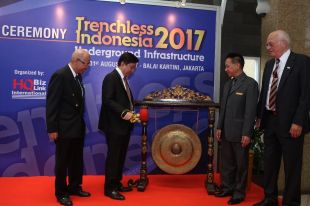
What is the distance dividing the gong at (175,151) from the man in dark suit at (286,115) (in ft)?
3.40

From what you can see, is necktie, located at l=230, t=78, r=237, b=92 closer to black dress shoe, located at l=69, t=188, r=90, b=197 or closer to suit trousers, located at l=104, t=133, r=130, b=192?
suit trousers, located at l=104, t=133, r=130, b=192

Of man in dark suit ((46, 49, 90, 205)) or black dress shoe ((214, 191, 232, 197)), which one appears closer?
man in dark suit ((46, 49, 90, 205))

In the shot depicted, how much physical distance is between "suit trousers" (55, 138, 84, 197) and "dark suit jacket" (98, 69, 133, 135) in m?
0.36

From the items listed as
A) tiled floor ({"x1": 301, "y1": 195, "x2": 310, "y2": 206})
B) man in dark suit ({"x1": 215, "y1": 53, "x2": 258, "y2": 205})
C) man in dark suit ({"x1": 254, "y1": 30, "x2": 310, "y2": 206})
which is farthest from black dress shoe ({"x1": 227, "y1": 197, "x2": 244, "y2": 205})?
tiled floor ({"x1": 301, "y1": 195, "x2": 310, "y2": 206})

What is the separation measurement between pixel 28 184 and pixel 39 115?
0.88m

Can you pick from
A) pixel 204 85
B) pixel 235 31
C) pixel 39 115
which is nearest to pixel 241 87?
pixel 204 85

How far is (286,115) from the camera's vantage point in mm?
3225

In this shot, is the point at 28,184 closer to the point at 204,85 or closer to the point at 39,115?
the point at 39,115

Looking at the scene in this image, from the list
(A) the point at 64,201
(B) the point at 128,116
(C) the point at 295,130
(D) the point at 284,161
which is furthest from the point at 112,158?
(C) the point at 295,130

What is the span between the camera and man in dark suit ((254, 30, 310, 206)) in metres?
3.18

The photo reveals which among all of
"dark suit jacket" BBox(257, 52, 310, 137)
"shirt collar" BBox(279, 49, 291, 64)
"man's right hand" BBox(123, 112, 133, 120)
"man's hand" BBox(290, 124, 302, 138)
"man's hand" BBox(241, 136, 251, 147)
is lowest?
"man's hand" BBox(241, 136, 251, 147)

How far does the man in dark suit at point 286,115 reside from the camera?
318 centimetres

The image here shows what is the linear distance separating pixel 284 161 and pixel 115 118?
5.63 feet

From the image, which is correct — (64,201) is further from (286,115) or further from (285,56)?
(285,56)
